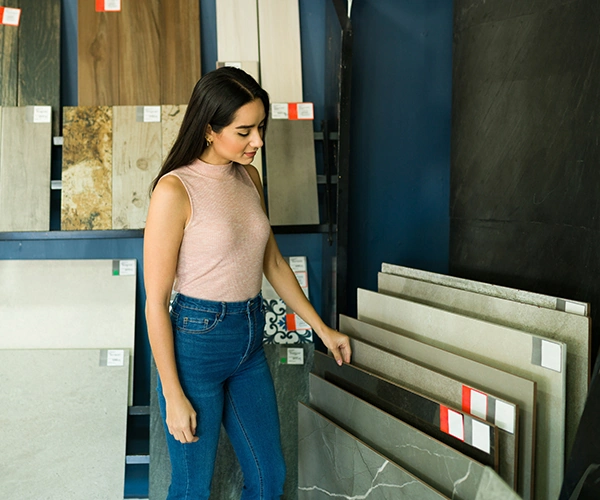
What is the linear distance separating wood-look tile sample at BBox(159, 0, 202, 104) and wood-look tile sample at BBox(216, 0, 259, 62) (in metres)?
0.09

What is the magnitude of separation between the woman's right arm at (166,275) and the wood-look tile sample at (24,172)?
39.4 inches

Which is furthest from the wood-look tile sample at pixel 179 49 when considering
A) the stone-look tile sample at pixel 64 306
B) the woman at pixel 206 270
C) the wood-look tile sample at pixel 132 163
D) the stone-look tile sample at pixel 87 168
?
the woman at pixel 206 270

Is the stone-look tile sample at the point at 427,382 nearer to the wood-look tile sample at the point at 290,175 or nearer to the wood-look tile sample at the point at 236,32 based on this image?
the wood-look tile sample at the point at 290,175

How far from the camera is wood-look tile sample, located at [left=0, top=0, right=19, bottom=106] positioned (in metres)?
2.36

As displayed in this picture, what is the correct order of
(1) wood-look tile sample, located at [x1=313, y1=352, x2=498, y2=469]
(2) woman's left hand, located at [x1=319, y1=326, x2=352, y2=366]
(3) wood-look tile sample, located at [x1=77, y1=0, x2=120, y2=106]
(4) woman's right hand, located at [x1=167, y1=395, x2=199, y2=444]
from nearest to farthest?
(1) wood-look tile sample, located at [x1=313, y1=352, x2=498, y2=469] < (4) woman's right hand, located at [x1=167, y1=395, x2=199, y2=444] < (2) woman's left hand, located at [x1=319, y1=326, x2=352, y2=366] < (3) wood-look tile sample, located at [x1=77, y1=0, x2=120, y2=106]

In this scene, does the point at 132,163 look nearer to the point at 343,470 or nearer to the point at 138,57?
the point at 138,57

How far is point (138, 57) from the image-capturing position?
242 centimetres

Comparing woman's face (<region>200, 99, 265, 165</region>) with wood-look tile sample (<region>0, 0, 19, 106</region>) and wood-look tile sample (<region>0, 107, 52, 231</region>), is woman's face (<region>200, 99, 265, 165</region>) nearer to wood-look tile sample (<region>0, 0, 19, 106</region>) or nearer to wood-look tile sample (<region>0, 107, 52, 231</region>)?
wood-look tile sample (<region>0, 107, 52, 231</region>)

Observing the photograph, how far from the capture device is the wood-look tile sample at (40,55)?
7.79 feet

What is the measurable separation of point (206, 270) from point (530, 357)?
81 cm

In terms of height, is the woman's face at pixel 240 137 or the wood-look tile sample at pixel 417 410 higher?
the woman's face at pixel 240 137

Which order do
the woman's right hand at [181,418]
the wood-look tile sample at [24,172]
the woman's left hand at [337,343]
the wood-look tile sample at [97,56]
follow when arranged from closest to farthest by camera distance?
the woman's right hand at [181,418]
the woman's left hand at [337,343]
the wood-look tile sample at [24,172]
the wood-look tile sample at [97,56]

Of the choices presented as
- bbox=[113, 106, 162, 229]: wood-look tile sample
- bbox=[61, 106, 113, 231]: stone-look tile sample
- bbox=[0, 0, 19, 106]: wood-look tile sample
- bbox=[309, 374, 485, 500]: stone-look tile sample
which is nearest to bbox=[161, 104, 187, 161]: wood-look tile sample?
bbox=[113, 106, 162, 229]: wood-look tile sample

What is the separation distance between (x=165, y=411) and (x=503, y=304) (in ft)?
3.02
